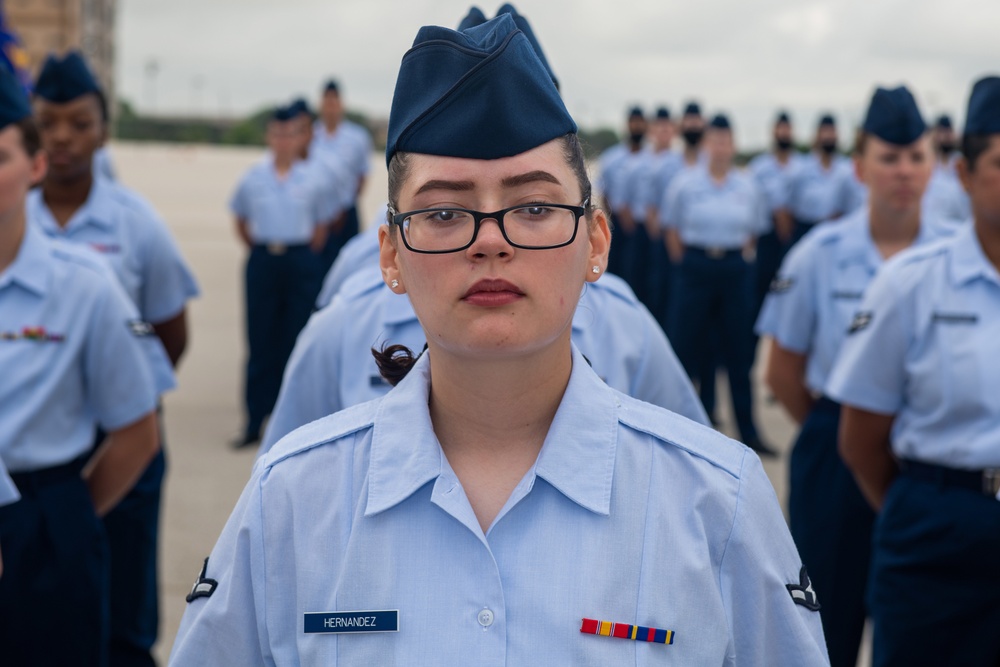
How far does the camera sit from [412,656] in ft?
5.12

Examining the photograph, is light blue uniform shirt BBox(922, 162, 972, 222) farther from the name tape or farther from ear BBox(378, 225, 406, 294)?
the name tape

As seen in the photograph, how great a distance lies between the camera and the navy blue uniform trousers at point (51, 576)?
3154 millimetres

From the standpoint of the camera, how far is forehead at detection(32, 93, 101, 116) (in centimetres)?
449

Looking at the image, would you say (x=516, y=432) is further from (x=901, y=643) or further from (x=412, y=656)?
(x=901, y=643)

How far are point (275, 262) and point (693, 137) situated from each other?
4.83 metres

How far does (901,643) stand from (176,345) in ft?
9.42

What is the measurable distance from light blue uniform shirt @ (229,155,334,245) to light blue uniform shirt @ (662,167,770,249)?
2616 millimetres

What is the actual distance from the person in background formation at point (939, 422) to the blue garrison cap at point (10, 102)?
2257 mm

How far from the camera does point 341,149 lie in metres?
11.9

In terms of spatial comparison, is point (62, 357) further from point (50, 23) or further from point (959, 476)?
point (50, 23)

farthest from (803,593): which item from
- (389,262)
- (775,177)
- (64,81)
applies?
(775,177)

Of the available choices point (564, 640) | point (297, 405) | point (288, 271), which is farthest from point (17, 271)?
point (288, 271)

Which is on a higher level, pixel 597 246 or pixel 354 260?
pixel 597 246

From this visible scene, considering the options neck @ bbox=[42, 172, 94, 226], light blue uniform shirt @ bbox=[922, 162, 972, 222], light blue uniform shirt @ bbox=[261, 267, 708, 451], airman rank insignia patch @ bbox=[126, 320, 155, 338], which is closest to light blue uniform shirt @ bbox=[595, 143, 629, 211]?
light blue uniform shirt @ bbox=[922, 162, 972, 222]
